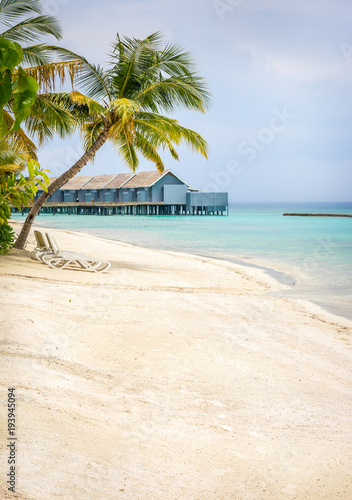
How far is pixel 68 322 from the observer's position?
547cm

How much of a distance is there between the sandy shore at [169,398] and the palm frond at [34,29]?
6.79 m

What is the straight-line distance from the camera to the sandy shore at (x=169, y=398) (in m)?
2.59

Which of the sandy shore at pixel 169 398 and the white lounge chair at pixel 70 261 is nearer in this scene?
the sandy shore at pixel 169 398

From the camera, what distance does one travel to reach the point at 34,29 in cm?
1124

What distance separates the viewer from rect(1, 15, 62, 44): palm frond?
10999mm

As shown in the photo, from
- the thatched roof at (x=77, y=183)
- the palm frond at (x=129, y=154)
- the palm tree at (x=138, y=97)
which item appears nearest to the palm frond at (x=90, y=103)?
the palm tree at (x=138, y=97)

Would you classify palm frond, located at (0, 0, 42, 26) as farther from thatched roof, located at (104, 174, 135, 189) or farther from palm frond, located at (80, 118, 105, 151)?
thatched roof, located at (104, 174, 135, 189)

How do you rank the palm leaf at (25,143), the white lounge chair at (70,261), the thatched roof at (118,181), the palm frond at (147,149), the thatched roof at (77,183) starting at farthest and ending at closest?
the thatched roof at (77,183) → the thatched roof at (118,181) → the palm frond at (147,149) → the palm leaf at (25,143) → the white lounge chair at (70,261)

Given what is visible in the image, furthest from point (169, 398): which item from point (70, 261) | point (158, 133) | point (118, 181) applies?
point (118, 181)

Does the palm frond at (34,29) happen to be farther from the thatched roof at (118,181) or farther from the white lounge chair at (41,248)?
the thatched roof at (118,181)

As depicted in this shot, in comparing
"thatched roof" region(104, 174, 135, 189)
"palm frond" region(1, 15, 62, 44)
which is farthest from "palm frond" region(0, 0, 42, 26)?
"thatched roof" region(104, 174, 135, 189)

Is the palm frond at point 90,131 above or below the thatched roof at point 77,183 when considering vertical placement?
below

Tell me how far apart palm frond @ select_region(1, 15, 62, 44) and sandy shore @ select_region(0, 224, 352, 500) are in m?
6.79

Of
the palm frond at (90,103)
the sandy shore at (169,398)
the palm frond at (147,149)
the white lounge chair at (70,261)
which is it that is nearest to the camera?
the sandy shore at (169,398)
